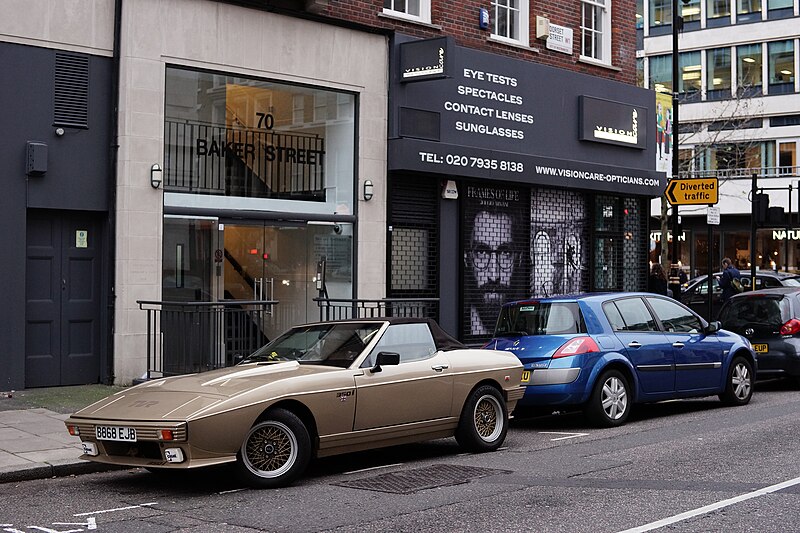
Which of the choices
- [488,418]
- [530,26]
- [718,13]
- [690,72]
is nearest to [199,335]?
[488,418]

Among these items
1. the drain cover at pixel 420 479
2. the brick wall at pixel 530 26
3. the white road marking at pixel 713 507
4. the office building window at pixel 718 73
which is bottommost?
the drain cover at pixel 420 479

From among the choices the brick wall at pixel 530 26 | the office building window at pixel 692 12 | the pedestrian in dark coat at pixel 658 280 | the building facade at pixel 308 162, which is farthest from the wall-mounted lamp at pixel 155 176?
the office building window at pixel 692 12

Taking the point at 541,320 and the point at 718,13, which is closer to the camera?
the point at 541,320

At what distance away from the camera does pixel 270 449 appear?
27.6 ft

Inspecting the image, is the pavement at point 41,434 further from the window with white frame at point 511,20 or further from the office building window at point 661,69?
the office building window at point 661,69

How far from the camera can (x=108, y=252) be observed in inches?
558

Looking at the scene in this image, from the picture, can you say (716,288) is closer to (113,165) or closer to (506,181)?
(506,181)

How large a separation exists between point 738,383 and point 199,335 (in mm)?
7113

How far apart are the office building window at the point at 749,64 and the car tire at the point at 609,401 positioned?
40.3m

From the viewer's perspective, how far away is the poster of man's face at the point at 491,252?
62.1 ft

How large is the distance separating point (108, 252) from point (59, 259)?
64cm

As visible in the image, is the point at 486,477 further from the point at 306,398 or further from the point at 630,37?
the point at 630,37

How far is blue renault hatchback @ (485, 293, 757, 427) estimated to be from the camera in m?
11.7

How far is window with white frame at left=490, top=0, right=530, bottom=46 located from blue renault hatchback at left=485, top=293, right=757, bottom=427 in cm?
838
